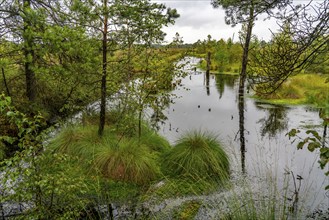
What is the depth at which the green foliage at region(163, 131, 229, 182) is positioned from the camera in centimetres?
627

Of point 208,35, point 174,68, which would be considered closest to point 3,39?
point 174,68

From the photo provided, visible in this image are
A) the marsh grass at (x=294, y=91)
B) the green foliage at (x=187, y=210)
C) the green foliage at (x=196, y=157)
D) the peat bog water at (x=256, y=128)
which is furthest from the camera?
the marsh grass at (x=294, y=91)

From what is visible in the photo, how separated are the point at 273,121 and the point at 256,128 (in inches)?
52.2

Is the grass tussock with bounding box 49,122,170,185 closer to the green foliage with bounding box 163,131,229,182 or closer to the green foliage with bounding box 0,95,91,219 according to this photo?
the green foliage with bounding box 163,131,229,182

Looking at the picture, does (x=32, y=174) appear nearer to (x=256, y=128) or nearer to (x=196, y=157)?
(x=196, y=157)

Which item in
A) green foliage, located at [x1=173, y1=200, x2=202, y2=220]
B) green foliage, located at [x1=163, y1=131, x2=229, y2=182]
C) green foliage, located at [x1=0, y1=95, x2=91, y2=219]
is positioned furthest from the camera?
green foliage, located at [x1=163, y1=131, x2=229, y2=182]

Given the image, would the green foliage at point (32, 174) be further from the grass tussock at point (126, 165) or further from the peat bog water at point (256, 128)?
the peat bog water at point (256, 128)

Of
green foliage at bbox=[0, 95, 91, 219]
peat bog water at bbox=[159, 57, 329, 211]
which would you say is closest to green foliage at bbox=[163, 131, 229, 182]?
peat bog water at bbox=[159, 57, 329, 211]

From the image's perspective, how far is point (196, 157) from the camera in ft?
21.0

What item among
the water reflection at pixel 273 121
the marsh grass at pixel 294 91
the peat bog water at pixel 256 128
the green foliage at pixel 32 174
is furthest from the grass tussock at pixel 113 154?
the marsh grass at pixel 294 91

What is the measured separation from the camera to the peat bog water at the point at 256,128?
660 centimetres

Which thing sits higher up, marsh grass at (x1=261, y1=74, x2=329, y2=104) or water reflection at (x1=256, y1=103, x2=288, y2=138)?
marsh grass at (x1=261, y1=74, x2=329, y2=104)

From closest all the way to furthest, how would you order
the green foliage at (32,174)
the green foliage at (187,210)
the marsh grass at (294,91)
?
1. the green foliage at (32,174)
2. the green foliage at (187,210)
3. the marsh grass at (294,91)

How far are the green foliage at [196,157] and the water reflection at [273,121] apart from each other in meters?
3.49
